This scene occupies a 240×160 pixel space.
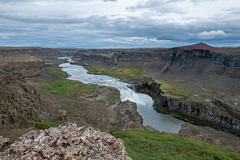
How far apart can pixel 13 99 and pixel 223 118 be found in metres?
47.0

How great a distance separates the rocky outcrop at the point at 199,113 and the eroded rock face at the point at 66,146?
39280mm

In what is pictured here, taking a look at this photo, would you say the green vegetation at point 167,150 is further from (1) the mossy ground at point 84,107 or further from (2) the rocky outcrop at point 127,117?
(1) the mossy ground at point 84,107

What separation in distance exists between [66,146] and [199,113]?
148ft

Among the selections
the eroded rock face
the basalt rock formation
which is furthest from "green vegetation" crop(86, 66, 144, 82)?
the eroded rock face

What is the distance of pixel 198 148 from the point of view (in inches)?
892

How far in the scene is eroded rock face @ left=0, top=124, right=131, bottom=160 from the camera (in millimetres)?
10156

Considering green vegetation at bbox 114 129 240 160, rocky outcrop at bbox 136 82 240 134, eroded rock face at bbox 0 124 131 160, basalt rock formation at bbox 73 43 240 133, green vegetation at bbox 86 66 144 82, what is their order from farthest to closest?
green vegetation at bbox 86 66 144 82 → basalt rock formation at bbox 73 43 240 133 → rocky outcrop at bbox 136 82 240 134 → green vegetation at bbox 114 129 240 160 → eroded rock face at bbox 0 124 131 160

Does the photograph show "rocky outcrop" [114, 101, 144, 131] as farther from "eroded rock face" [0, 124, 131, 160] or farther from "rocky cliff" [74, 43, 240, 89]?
"rocky cliff" [74, 43, 240, 89]

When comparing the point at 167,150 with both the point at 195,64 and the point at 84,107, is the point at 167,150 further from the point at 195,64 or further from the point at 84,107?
the point at 195,64

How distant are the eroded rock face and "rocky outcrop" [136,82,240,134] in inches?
1546

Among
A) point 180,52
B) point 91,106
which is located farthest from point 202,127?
point 180,52

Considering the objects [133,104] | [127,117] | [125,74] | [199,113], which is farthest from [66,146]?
[125,74]

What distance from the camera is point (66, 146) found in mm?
11148

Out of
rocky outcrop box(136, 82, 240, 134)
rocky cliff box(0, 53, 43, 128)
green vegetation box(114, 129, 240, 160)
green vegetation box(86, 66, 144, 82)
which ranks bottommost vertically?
rocky outcrop box(136, 82, 240, 134)
